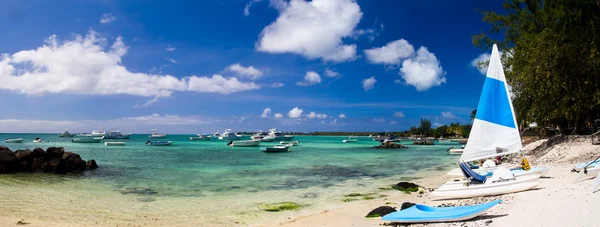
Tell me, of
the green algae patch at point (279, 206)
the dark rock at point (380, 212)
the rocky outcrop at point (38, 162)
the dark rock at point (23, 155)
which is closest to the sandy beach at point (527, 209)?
the dark rock at point (380, 212)

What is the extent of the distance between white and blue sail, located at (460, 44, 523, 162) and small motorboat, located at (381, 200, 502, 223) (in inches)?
147

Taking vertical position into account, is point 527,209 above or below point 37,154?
below

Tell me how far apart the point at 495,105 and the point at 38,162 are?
113 feet

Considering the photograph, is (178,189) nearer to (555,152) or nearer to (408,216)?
(408,216)

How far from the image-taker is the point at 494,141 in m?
13.3

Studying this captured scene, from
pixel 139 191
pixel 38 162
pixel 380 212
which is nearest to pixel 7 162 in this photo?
pixel 38 162

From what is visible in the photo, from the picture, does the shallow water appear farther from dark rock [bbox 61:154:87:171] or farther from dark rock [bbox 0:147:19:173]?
dark rock [bbox 61:154:87:171]

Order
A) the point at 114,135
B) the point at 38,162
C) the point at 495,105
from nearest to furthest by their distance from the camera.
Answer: the point at 495,105, the point at 38,162, the point at 114,135

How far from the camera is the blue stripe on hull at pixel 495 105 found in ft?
43.7

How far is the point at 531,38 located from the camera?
28703mm

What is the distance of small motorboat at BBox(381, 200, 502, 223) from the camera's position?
938cm

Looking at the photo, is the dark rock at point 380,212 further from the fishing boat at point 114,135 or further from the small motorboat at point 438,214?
the fishing boat at point 114,135

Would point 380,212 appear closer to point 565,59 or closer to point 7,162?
point 565,59

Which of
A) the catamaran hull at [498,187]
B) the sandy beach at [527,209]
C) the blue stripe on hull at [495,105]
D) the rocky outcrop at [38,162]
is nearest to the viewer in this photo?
the sandy beach at [527,209]
